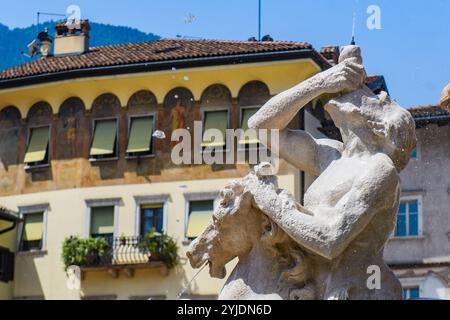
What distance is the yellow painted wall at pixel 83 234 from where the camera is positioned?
43094 millimetres

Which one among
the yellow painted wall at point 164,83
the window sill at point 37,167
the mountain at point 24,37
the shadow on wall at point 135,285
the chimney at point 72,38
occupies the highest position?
the mountain at point 24,37

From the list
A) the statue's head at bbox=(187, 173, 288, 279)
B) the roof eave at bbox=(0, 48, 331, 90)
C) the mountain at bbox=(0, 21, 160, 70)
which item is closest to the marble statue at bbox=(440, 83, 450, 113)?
the statue's head at bbox=(187, 173, 288, 279)

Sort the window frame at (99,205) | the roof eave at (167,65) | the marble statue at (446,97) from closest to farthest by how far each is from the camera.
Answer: the marble statue at (446,97) < the roof eave at (167,65) < the window frame at (99,205)

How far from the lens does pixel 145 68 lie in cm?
4400

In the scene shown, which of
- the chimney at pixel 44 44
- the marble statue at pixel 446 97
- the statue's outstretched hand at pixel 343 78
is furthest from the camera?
the chimney at pixel 44 44

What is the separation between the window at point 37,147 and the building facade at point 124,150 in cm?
5

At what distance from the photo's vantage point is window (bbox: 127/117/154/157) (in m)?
44.9

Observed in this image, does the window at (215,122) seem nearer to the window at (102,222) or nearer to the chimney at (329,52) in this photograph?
the window at (102,222)

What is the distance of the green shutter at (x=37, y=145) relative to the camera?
46906 mm

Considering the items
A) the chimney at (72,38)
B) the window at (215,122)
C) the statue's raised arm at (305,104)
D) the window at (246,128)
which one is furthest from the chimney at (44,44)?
the statue's raised arm at (305,104)

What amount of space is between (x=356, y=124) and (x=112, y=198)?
1442 inches

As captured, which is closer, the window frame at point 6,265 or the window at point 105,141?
the window at point 105,141

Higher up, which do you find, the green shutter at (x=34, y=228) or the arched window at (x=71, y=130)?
the arched window at (x=71, y=130)

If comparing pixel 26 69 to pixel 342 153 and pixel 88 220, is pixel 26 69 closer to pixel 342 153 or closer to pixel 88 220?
pixel 88 220
